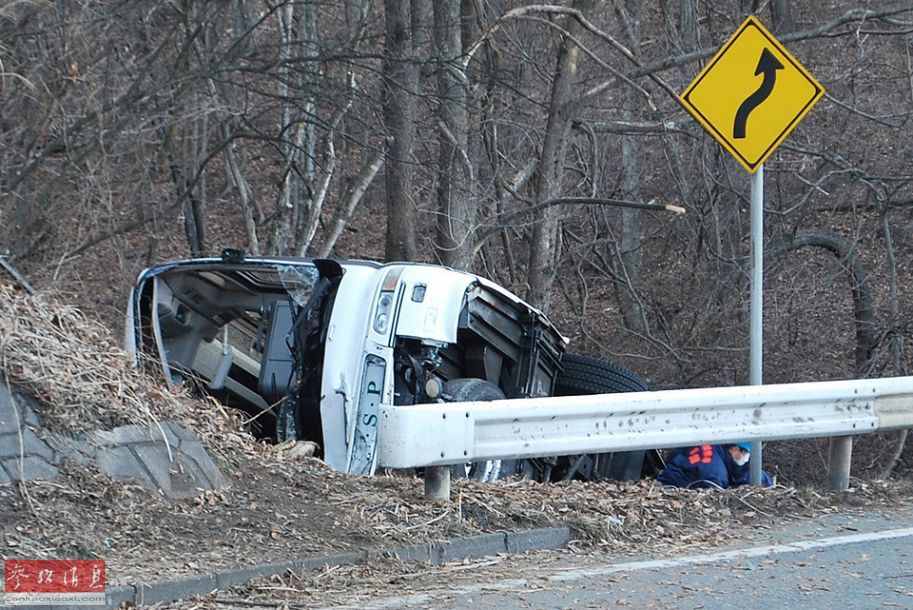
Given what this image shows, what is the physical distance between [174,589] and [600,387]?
456cm

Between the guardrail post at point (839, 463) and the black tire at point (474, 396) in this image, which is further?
the guardrail post at point (839, 463)

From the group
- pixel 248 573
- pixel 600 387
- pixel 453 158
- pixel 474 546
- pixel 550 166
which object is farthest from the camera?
pixel 550 166

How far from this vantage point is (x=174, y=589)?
15.9ft

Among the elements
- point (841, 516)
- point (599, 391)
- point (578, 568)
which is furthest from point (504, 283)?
point (578, 568)

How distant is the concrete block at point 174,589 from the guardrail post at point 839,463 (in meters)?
4.32

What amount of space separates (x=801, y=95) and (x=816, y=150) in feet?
16.8

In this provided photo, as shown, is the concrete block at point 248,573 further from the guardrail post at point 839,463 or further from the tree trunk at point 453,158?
the tree trunk at point 453,158

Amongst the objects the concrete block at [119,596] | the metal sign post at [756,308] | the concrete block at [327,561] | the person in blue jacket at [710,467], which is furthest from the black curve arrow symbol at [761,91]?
the concrete block at [119,596]

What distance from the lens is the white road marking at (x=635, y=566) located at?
16.6ft

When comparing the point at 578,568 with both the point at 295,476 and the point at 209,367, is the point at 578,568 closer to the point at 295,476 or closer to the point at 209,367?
the point at 295,476

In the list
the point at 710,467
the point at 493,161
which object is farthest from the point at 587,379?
the point at 493,161

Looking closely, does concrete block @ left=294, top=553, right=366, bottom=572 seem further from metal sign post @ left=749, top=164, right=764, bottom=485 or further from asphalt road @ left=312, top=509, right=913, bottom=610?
metal sign post @ left=749, top=164, right=764, bottom=485

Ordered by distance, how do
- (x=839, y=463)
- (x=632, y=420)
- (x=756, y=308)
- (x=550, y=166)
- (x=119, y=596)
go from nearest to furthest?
(x=119, y=596) → (x=632, y=420) → (x=839, y=463) → (x=756, y=308) → (x=550, y=166)

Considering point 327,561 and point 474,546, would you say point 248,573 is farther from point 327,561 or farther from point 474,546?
point 474,546
